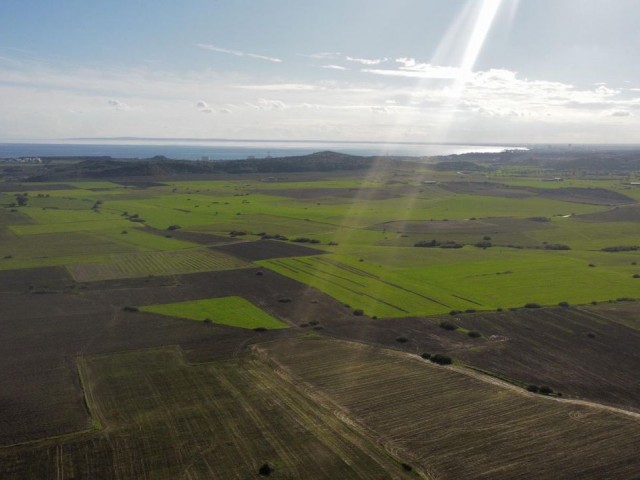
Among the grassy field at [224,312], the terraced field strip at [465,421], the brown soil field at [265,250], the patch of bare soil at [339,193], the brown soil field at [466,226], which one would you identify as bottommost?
the terraced field strip at [465,421]

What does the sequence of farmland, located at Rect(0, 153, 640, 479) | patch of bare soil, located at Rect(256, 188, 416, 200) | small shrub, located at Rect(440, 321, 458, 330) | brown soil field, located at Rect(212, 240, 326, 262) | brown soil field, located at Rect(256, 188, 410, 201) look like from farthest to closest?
patch of bare soil, located at Rect(256, 188, 416, 200), brown soil field, located at Rect(256, 188, 410, 201), brown soil field, located at Rect(212, 240, 326, 262), small shrub, located at Rect(440, 321, 458, 330), farmland, located at Rect(0, 153, 640, 479)

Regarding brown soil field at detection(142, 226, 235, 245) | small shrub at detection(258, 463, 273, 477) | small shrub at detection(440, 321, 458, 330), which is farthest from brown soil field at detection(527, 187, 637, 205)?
small shrub at detection(258, 463, 273, 477)

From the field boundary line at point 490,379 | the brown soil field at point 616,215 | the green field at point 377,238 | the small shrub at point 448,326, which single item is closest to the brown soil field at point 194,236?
the green field at point 377,238

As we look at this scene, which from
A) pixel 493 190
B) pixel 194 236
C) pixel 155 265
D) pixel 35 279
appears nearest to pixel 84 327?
pixel 35 279

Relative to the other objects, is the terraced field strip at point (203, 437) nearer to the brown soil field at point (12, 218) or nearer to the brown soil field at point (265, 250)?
the brown soil field at point (265, 250)

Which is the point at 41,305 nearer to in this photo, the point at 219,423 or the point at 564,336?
the point at 219,423

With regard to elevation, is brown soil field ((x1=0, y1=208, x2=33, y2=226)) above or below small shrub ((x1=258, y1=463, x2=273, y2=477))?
above

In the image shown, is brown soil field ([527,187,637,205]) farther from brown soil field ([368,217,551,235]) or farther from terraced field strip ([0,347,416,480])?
terraced field strip ([0,347,416,480])
